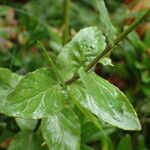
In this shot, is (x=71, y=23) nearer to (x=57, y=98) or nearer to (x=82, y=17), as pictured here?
(x=82, y=17)

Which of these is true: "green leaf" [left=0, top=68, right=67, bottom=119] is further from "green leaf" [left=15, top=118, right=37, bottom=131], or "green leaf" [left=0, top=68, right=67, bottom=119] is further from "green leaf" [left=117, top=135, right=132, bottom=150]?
"green leaf" [left=117, top=135, right=132, bottom=150]

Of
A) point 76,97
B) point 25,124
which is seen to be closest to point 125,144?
point 25,124

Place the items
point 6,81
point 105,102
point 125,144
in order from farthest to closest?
point 125,144 < point 6,81 < point 105,102

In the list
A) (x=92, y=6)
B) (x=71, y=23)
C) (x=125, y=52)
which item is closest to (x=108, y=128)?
(x=125, y=52)

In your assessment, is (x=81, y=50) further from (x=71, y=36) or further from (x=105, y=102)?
(x=71, y=36)

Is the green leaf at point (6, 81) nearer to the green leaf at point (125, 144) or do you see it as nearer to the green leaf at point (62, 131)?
the green leaf at point (62, 131)

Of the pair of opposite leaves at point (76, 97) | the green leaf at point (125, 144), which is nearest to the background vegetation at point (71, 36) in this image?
the green leaf at point (125, 144)

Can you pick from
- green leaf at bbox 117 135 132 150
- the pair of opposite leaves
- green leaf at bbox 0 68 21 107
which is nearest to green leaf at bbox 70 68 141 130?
the pair of opposite leaves
